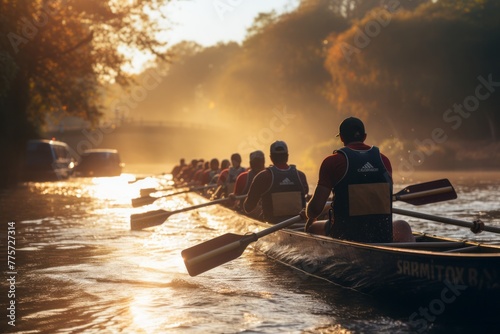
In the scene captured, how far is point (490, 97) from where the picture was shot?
56219 mm

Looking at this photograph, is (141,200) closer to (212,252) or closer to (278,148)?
(278,148)

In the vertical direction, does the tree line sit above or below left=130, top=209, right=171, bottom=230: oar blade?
above

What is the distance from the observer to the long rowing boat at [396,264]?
308 inches

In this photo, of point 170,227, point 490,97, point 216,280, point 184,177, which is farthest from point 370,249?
point 490,97

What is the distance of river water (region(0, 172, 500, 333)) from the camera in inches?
328

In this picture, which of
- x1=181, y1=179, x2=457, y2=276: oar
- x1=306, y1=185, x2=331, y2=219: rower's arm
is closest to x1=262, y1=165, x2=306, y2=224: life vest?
x1=181, y1=179, x2=457, y2=276: oar

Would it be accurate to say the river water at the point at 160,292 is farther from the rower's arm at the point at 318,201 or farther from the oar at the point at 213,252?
the rower's arm at the point at 318,201

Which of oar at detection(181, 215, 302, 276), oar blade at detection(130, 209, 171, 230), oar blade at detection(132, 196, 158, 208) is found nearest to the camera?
oar at detection(181, 215, 302, 276)

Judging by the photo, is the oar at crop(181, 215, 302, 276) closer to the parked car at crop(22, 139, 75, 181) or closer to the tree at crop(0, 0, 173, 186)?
the tree at crop(0, 0, 173, 186)

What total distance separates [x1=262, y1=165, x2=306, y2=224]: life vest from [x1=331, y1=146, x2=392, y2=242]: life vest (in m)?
2.92

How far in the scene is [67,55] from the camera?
38.5 meters

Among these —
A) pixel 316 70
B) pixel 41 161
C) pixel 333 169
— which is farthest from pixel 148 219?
pixel 316 70

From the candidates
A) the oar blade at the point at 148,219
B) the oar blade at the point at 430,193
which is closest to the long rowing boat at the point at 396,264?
the oar blade at the point at 430,193

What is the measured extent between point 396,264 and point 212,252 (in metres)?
2.23
